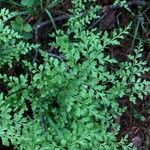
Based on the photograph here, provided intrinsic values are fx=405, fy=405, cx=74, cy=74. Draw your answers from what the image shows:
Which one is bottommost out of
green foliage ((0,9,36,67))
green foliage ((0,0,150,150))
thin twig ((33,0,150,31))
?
green foliage ((0,0,150,150))

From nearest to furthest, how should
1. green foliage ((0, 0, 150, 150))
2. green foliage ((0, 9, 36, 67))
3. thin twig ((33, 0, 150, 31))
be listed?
green foliage ((0, 0, 150, 150))
green foliage ((0, 9, 36, 67))
thin twig ((33, 0, 150, 31))

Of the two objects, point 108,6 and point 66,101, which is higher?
point 108,6

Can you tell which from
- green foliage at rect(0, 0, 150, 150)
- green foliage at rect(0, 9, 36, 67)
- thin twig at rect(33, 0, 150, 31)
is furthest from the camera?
thin twig at rect(33, 0, 150, 31)

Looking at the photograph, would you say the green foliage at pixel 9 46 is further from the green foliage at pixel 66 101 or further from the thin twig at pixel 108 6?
the thin twig at pixel 108 6

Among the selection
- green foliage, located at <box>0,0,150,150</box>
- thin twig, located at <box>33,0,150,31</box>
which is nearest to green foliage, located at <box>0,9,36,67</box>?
green foliage, located at <box>0,0,150,150</box>

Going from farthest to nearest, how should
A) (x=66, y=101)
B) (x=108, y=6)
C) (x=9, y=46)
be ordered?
(x=108, y=6)
(x=9, y=46)
(x=66, y=101)

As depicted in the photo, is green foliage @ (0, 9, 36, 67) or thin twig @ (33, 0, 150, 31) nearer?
green foliage @ (0, 9, 36, 67)

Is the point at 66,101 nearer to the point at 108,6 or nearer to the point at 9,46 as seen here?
the point at 9,46

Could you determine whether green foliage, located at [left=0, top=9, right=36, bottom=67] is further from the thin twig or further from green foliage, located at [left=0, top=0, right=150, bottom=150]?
the thin twig

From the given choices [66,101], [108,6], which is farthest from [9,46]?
[108,6]

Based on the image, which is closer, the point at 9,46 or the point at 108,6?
the point at 9,46
